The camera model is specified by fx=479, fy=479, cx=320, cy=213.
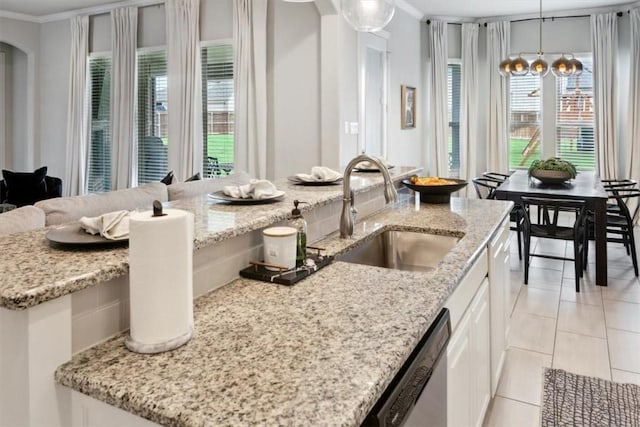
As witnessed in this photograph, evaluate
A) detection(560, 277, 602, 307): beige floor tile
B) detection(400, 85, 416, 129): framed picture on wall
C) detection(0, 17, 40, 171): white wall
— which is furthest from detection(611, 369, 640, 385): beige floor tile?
detection(0, 17, 40, 171): white wall

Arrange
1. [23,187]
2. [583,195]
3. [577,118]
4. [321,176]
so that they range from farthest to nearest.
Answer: [577,118], [23,187], [583,195], [321,176]

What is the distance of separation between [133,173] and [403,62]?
13.3ft

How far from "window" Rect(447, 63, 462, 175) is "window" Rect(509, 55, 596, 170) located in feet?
2.60

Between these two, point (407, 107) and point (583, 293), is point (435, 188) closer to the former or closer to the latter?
point (583, 293)

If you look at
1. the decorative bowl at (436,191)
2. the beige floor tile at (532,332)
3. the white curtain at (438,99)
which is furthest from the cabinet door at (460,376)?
the white curtain at (438,99)

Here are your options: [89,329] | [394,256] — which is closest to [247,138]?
[394,256]

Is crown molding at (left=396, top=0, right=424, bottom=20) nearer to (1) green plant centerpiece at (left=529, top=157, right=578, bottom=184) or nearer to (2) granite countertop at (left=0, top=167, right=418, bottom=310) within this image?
(1) green plant centerpiece at (left=529, top=157, right=578, bottom=184)

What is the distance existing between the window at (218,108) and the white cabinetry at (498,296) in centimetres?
397

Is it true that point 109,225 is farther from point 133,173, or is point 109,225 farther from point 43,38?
point 43,38

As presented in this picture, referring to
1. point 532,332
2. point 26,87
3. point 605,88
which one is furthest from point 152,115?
point 605,88

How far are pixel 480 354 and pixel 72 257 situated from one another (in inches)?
63.4

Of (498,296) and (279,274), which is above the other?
(279,274)

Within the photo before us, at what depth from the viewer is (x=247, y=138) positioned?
5398 millimetres

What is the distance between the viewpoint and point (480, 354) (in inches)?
79.2
